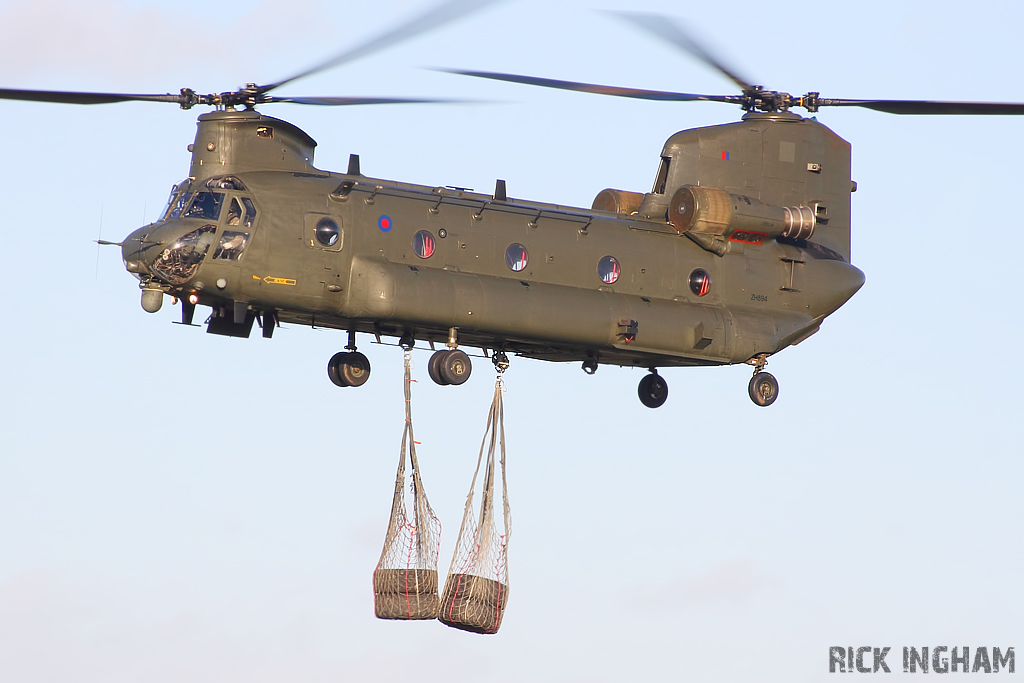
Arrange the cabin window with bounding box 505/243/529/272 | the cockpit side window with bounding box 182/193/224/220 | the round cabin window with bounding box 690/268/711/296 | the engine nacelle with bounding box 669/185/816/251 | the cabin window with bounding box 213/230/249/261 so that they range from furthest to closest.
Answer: the engine nacelle with bounding box 669/185/816/251
the round cabin window with bounding box 690/268/711/296
the cabin window with bounding box 505/243/529/272
the cockpit side window with bounding box 182/193/224/220
the cabin window with bounding box 213/230/249/261

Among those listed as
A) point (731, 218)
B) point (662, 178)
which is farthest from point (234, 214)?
point (731, 218)

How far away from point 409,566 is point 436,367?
365cm

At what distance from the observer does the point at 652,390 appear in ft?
142

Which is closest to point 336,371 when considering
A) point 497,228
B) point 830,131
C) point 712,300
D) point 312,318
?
point 312,318

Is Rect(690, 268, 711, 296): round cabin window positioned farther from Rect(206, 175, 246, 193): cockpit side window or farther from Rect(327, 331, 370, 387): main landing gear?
Rect(206, 175, 246, 193): cockpit side window

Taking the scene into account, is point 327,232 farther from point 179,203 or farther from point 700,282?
point 700,282

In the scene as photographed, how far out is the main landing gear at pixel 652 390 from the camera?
43406 mm

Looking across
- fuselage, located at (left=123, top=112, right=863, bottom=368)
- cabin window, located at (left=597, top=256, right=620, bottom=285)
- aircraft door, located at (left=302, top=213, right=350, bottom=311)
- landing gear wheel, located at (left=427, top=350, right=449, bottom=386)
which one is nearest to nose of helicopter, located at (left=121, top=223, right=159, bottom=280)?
fuselage, located at (left=123, top=112, right=863, bottom=368)

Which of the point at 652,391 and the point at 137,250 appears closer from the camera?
the point at 137,250

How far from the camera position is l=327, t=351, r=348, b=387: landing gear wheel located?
4025cm

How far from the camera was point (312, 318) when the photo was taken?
128 feet

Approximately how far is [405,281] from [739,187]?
8.73 m

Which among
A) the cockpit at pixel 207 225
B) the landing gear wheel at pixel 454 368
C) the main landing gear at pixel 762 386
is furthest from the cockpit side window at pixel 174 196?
the main landing gear at pixel 762 386

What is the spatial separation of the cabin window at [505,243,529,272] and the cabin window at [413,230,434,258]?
1609mm
